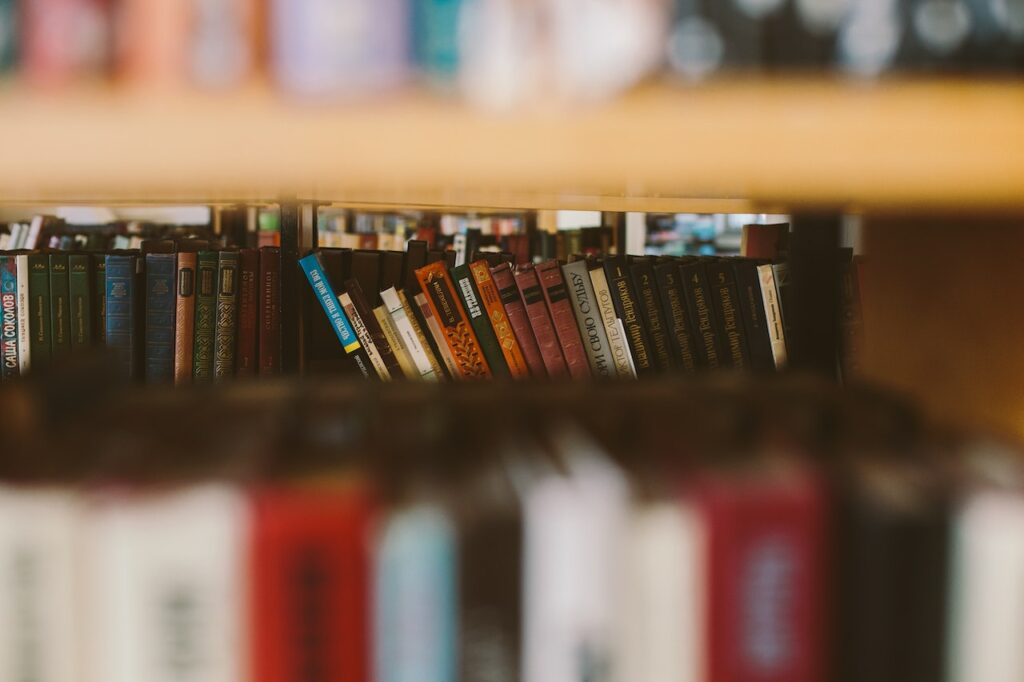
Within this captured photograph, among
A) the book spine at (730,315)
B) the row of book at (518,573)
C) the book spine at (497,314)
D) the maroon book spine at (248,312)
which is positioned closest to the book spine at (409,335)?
the book spine at (497,314)

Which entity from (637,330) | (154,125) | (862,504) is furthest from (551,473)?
(637,330)

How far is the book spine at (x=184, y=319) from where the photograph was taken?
1.32 metres

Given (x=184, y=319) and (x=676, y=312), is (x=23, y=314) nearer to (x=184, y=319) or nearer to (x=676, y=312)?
(x=184, y=319)

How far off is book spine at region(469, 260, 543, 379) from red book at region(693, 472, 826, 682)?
79 centimetres

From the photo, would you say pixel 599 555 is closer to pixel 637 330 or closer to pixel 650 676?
pixel 650 676

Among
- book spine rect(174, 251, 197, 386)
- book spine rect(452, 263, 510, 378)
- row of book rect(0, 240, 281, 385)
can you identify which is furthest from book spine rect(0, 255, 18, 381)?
book spine rect(452, 263, 510, 378)

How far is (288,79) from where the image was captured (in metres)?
0.49

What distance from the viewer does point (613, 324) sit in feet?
4.13

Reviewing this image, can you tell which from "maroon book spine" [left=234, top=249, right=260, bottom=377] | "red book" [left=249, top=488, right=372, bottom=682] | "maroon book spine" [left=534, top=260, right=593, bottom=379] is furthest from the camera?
"maroon book spine" [left=234, top=249, right=260, bottom=377]

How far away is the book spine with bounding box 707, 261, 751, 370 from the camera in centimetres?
129

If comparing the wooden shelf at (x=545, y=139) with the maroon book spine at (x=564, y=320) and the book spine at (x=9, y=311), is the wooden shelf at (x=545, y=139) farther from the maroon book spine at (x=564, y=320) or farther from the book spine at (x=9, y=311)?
the book spine at (x=9, y=311)

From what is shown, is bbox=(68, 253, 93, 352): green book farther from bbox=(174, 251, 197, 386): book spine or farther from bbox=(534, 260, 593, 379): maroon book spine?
bbox=(534, 260, 593, 379): maroon book spine

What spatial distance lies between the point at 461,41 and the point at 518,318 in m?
0.78

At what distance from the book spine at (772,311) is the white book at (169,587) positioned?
1.02 m
